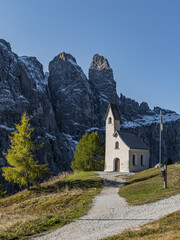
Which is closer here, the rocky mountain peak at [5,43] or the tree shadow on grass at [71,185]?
the tree shadow on grass at [71,185]

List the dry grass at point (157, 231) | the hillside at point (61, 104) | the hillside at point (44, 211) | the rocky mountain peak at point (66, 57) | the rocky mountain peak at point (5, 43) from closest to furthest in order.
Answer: the dry grass at point (157, 231), the hillside at point (44, 211), the hillside at point (61, 104), the rocky mountain peak at point (5, 43), the rocky mountain peak at point (66, 57)

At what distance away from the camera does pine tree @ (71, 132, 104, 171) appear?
4738 cm

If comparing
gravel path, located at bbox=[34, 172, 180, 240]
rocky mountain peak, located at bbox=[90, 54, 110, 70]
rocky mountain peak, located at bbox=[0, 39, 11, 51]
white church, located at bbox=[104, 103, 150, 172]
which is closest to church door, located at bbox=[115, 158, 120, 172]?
white church, located at bbox=[104, 103, 150, 172]

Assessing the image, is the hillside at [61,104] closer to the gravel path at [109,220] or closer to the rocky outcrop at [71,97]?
the rocky outcrop at [71,97]

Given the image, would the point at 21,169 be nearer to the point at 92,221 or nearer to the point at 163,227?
the point at 92,221

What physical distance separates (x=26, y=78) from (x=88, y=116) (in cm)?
4736

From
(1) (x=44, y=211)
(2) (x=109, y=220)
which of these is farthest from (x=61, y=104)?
(2) (x=109, y=220)

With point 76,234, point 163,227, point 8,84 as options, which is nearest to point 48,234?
point 76,234

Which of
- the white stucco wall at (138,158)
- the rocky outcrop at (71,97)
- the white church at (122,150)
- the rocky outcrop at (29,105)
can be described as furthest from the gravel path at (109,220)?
the rocky outcrop at (71,97)

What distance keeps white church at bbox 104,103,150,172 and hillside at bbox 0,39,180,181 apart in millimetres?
64858

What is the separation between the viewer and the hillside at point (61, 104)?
124 metres

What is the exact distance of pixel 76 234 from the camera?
10586 mm

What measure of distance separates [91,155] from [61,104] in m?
115

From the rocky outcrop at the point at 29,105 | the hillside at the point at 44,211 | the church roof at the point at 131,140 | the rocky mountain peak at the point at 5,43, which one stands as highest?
the rocky mountain peak at the point at 5,43
